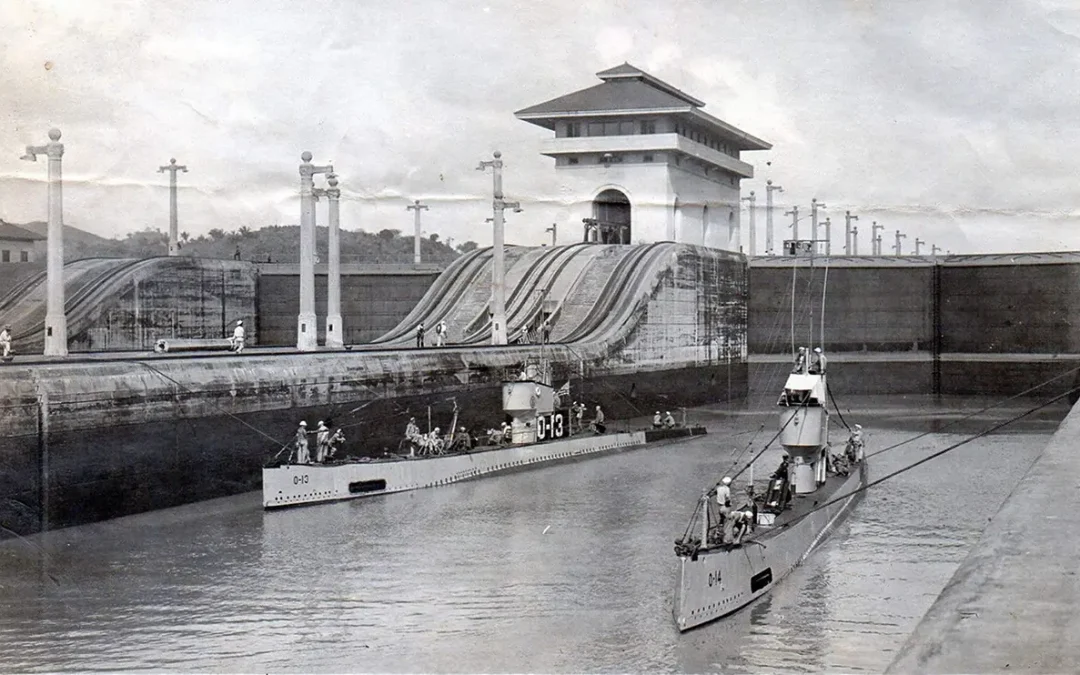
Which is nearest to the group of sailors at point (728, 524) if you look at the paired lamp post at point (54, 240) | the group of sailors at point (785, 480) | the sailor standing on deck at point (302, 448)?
the group of sailors at point (785, 480)

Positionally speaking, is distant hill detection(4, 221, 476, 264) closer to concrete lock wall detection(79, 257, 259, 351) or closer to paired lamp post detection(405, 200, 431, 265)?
paired lamp post detection(405, 200, 431, 265)

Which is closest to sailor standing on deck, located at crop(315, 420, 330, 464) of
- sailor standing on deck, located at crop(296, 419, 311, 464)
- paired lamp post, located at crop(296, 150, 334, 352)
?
sailor standing on deck, located at crop(296, 419, 311, 464)

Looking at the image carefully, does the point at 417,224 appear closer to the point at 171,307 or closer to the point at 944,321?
the point at 171,307

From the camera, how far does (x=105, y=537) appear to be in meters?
20.9

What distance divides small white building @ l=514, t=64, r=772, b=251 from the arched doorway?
0.16ft

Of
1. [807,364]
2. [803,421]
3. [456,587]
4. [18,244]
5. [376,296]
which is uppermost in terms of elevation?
[18,244]

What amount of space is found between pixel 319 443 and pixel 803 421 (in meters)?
10.4

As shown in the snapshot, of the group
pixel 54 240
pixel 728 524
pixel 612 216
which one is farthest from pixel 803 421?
pixel 612 216

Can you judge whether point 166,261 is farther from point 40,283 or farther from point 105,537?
point 105,537

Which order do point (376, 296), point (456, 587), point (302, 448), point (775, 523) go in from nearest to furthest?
1. point (456, 587)
2. point (775, 523)
3. point (302, 448)
4. point (376, 296)

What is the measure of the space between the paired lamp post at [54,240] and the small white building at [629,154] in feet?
113

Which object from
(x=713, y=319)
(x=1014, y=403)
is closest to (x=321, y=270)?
(x=713, y=319)

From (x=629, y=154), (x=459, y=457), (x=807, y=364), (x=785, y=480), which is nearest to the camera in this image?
(x=785, y=480)

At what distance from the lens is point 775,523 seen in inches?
794
